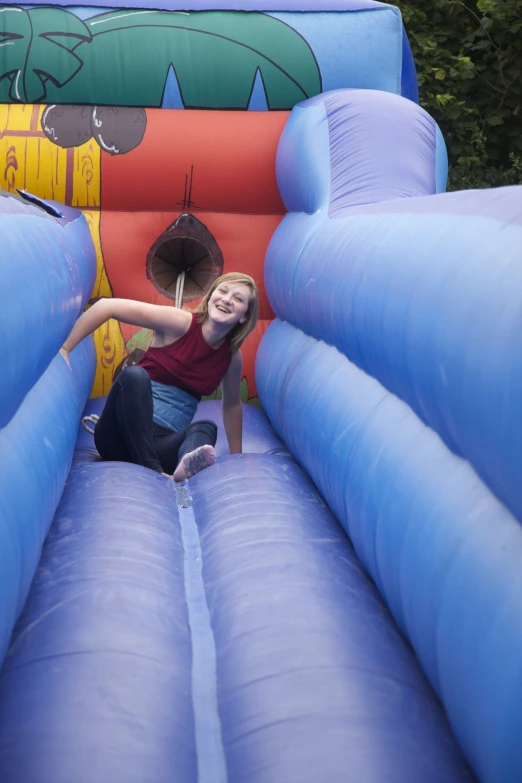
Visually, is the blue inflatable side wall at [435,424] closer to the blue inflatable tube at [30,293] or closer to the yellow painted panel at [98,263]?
the blue inflatable tube at [30,293]

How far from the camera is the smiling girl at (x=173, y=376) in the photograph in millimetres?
1792

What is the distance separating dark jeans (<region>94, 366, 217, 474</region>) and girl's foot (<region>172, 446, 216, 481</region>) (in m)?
0.09

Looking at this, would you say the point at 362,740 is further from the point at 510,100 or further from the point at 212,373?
the point at 510,100

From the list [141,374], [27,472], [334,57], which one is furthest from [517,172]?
[27,472]

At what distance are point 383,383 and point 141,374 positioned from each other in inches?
25.2

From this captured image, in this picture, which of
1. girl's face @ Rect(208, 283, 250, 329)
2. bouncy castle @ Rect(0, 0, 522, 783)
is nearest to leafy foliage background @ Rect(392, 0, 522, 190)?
bouncy castle @ Rect(0, 0, 522, 783)

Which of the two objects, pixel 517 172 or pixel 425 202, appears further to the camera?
pixel 517 172

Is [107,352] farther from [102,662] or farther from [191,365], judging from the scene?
[102,662]

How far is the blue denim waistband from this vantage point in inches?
77.4

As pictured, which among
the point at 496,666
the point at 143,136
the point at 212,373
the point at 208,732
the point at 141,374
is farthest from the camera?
the point at 143,136

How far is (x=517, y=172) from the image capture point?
4.25 m

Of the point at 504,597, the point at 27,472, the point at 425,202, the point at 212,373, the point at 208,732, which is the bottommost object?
the point at 212,373

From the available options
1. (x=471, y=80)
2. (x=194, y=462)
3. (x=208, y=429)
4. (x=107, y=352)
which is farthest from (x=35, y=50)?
(x=471, y=80)

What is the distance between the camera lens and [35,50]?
2.38m
